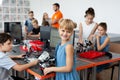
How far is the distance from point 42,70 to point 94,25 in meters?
1.59

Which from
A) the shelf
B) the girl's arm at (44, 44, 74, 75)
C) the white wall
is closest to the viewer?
the girl's arm at (44, 44, 74, 75)

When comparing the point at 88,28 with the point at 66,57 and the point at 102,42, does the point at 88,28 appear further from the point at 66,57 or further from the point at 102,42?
the point at 66,57

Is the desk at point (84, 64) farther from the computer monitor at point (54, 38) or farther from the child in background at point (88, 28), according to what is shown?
the child in background at point (88, 28)

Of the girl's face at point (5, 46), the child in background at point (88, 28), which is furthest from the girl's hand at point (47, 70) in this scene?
the child in background at point (88, 28)

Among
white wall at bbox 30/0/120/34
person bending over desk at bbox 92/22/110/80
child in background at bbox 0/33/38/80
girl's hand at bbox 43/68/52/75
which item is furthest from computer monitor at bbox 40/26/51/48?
white wall at bbox 30/0/120/34

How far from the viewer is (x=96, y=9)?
15.3 ft

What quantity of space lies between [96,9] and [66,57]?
3.07 metres

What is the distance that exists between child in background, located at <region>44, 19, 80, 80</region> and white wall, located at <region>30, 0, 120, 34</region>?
265 cm

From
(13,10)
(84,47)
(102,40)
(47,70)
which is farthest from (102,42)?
(13,10)

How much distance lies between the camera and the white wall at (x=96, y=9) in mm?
4285

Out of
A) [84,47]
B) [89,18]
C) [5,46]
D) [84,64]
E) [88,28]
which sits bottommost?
[84,64]

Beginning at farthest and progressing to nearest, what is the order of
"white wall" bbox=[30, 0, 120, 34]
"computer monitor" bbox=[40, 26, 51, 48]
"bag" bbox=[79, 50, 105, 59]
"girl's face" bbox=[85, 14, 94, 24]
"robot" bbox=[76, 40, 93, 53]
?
"white wall" bbox=[30, 0, 120, 34]
"girl's face" bbox=[85, 14, 94, 24]
"computer monitor" bbox=[40, 26, 51, 48]
"robot" bbox=[76, 40, 93, 53]
"bag" bbox=[79, 50, 105, 59]

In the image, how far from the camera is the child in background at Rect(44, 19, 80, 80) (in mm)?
1793

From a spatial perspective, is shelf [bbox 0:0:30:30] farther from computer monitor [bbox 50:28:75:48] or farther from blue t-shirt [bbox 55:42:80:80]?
blue t-shirt [bbox 55:42:80:80]
